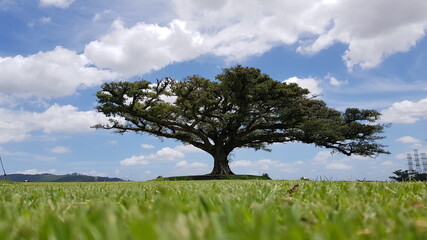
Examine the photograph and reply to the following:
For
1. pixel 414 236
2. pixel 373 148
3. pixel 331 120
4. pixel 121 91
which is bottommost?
pixel 414 236

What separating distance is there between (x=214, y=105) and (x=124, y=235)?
35130 millimetres

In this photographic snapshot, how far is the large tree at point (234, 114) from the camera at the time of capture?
32.6 m

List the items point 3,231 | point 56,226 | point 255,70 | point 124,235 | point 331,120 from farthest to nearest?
point 331,120 < point 255,70 < point 56,226 < point 3,231 < point 124,235

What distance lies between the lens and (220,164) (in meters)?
37.0

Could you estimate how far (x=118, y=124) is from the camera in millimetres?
36156

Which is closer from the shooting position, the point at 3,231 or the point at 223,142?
the point at 3,231

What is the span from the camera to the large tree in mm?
32562

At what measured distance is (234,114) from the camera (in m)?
33.1

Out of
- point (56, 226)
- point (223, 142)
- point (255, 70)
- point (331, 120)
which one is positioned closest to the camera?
point (56, 226)

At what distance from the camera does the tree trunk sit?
121 feet

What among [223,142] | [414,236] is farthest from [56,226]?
[223,142]

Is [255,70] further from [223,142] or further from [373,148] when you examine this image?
[373,148]

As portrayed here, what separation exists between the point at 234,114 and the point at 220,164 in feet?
20.9

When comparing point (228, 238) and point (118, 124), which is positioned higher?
point (118, 124)
